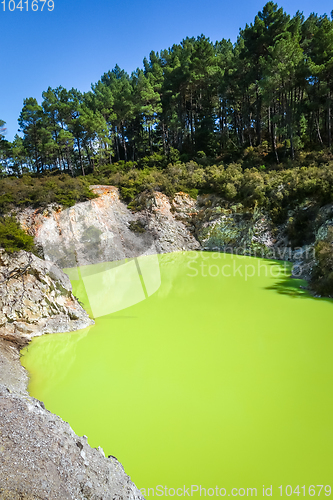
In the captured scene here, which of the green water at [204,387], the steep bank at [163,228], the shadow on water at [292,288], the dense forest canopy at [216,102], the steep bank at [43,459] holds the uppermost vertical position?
the dense forest canopy at [216,102]

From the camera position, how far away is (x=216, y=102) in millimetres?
28422

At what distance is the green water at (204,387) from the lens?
3.35 m

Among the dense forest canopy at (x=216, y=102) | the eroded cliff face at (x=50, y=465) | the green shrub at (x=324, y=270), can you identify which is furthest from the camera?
the dense forest canopy at (x=216, y=102)

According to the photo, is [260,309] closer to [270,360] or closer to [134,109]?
[270,360]

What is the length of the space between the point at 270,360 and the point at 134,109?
27.6m

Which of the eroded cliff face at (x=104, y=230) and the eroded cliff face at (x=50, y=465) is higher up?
the eroded cliff face at (x=104, y=230)

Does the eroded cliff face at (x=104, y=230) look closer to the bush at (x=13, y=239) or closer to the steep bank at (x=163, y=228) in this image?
the steep bank at (x=163, y=228)

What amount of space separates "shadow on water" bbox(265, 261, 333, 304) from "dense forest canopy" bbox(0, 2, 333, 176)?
12499 millimetres

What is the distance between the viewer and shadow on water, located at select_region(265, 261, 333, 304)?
28.9ft

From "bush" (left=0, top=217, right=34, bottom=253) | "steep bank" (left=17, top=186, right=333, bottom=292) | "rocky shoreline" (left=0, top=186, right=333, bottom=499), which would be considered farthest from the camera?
"steep bank" (left=17, top=186, right=333, bottom=292)

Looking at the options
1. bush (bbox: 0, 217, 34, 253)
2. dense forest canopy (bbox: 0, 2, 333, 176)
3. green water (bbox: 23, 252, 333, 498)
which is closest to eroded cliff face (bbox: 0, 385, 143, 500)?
green water (bbox: 23, 252, 333, 498)

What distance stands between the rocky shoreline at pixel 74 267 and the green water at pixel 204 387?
497mm

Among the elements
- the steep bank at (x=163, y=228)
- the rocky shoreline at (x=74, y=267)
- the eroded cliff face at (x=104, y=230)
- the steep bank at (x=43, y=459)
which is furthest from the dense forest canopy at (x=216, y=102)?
the steep bank at (x=43, y=459)

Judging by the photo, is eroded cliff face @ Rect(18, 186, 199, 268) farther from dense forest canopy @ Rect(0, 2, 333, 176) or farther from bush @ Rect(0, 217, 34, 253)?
dense forest canopy @ Rect(0, 2, 333, 176)
